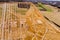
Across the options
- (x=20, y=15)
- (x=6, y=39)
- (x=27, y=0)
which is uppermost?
(x=27, y=0)

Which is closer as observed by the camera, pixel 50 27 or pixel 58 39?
pixel 58 39

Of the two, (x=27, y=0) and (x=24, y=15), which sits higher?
(x=27, y=0)

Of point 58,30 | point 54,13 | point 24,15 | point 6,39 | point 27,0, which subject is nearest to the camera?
point 6,39

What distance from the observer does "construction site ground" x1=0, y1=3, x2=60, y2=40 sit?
4.62 ft

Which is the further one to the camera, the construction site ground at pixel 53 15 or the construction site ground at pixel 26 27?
the construction site ground at pixel 53 15

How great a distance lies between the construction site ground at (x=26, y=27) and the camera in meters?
1.41

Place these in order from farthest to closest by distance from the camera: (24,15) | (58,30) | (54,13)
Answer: (54,13) → (24,15) → (58,30)

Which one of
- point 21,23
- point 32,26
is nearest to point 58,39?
point 32,26

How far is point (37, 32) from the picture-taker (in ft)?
4.80

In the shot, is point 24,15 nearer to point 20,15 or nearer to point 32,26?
point 20,15

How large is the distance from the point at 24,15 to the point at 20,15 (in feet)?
0.17

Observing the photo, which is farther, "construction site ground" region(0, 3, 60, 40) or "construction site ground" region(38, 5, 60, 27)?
"construction site ground" region(38, 5, 60, 27)

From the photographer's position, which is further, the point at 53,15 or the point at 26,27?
the point at 53,15

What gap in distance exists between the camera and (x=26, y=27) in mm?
1539
